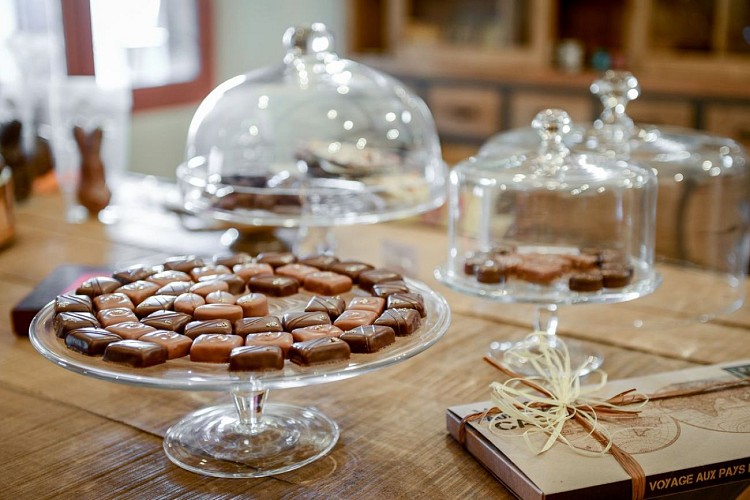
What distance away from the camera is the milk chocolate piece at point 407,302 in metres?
0.96

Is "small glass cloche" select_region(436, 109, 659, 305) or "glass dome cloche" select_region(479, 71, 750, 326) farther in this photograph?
"glass dome cloche" select_region(479, 71, 750, 326)

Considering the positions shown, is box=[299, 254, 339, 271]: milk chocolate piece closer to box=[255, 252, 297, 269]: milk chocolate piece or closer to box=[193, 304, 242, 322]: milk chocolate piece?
box=[255, 252, 297, 269]: milk chocolate piece

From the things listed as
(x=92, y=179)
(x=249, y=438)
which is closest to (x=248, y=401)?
(x=249, y=438)

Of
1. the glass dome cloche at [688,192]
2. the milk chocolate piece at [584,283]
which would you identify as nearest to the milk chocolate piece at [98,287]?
the milk chocolate piece at [584,283]

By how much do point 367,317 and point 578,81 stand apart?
2775mm

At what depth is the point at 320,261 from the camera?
1.11 m

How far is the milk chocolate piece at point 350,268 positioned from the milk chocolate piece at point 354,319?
0.43 ft

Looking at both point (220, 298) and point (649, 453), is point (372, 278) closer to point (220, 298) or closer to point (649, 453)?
point (220, 298)

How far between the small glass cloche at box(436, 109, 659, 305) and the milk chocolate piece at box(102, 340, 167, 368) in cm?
44

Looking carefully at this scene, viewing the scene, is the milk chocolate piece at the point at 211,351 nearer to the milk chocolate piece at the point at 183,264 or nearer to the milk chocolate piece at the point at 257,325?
the milk chocolate piece at the point at 257,325

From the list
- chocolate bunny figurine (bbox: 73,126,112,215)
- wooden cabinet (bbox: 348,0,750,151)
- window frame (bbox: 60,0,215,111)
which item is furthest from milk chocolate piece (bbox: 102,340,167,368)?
wooden cabinet (bbox: 348,0,750,151)

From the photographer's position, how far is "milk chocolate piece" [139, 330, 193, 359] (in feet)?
2.78

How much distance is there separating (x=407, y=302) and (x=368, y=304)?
0.13 feet

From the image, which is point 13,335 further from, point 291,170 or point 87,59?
point 87,59
